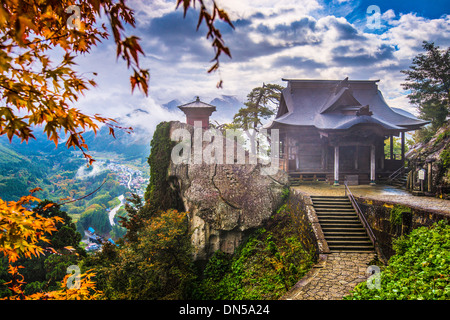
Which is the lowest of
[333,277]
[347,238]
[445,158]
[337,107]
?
[333,277]

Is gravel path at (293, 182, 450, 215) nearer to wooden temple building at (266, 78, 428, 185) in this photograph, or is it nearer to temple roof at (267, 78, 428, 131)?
wooden temple building at (266, 78, 428, 185)

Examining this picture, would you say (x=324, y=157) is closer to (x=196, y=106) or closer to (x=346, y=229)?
(x=346, y=229)

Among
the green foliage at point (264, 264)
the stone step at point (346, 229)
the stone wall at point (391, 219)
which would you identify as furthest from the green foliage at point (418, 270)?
the green foliage at point (264, 264)

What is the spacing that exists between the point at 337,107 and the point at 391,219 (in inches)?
476

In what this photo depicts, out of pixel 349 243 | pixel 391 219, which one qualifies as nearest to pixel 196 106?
pixel 349 243

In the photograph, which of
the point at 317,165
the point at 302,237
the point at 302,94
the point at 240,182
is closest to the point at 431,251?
the point at 302,237

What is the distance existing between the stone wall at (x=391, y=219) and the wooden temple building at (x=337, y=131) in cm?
655

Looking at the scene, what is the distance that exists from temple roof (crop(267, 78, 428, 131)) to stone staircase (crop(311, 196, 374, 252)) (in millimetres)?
5974

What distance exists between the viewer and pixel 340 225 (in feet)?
32.5

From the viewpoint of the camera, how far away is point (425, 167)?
11.2 m

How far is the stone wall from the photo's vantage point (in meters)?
7.07

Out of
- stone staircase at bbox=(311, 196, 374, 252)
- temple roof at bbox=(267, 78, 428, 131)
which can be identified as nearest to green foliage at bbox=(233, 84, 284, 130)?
temple roof at bbox=(267, 78, 428, 131)

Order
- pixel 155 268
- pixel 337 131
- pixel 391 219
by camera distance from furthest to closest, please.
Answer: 1. pixel 337 131
2. pixel 155 268
3. pixel 391 219

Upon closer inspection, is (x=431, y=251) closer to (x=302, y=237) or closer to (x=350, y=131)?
(x=302, y=237)
